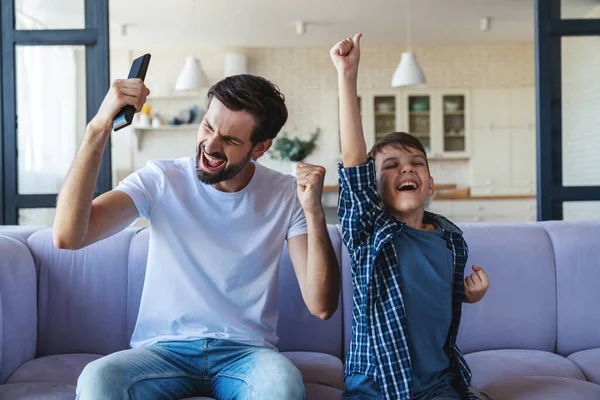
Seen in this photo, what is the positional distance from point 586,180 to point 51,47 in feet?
7.55

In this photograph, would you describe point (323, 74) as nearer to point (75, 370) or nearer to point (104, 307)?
point (104, 307)

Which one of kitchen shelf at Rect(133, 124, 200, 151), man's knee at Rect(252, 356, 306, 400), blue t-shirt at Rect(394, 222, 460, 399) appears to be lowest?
man's knee at Rect(252, 356, 306, 400)

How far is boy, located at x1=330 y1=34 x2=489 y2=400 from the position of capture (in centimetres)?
147

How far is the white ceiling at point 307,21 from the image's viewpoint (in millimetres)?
6338

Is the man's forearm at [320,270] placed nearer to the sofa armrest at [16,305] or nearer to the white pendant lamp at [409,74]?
the sofa armrest at [16,305]

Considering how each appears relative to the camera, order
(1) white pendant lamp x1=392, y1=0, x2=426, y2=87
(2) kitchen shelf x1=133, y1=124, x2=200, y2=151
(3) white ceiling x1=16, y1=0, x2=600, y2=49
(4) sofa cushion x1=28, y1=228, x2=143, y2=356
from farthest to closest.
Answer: (2) kitchen shelf x1=133, y1=124, x2=200, y2=151
(3) white ceiling x1=16, y1=0, x2=600, y2=49
(1) white pendant lamp x1=392, y1=0, x2=426, y2=87
(4) sofa cushion x1=28, y1=228, x2=143, y2=356

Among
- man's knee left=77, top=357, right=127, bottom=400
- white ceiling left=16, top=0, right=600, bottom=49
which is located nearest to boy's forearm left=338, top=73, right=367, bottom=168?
man's knee left=77, top=357, right=127, bottom=400

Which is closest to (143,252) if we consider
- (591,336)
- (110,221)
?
(110,221)

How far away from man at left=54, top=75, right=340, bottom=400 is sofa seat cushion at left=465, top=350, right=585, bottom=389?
0.55 meters

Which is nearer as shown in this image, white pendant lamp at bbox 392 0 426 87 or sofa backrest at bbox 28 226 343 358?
sofa backrest at bbox 28 226 343 358

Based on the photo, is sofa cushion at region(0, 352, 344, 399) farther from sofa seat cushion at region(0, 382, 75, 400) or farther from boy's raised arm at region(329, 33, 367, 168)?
boy's raised arm at region(329, 33, 367, 168)

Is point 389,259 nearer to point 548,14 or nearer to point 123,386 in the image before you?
point 123,386

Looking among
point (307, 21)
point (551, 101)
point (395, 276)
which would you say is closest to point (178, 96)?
point (307, 21)

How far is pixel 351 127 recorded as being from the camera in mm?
1479
